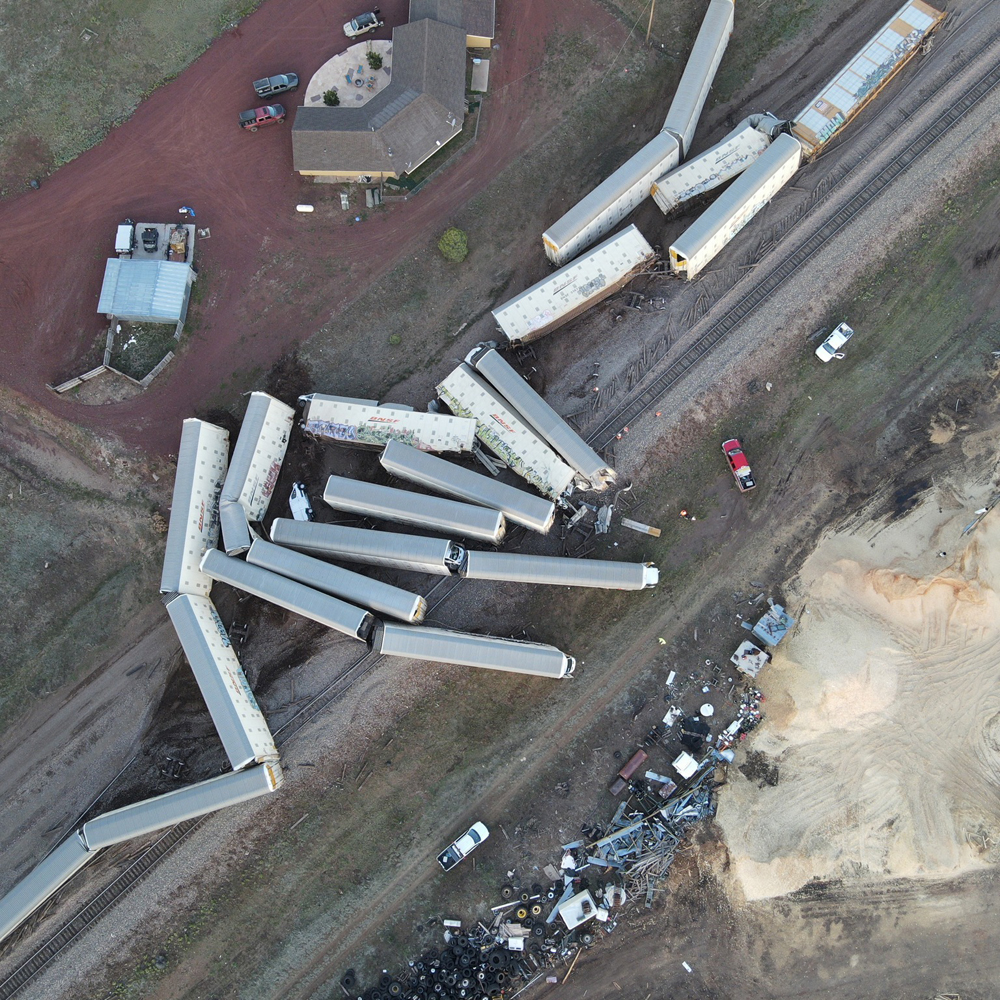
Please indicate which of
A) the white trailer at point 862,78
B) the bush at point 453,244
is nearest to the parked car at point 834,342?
Answer: the white trailer at point 862,78

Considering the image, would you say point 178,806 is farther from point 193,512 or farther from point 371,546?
point 371,546

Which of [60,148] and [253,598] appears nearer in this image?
[253,598]

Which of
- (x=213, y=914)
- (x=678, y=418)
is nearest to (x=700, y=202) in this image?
(x=678, y=418)

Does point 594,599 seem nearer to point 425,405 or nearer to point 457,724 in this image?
point 457,724

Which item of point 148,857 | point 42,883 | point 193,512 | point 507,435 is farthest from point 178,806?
point 507,435

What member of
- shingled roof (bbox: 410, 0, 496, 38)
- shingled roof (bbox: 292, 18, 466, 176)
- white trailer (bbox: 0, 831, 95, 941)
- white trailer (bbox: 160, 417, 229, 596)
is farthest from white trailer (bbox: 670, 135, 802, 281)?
white trailer (bbox: 0, 831, 95, 941)

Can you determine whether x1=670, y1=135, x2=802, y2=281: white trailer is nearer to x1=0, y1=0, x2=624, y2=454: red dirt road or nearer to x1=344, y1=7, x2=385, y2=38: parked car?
x1=0, y1=0, x2=624, y2=454: red dirt road

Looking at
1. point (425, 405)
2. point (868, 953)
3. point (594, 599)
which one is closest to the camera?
point (868, 953)
